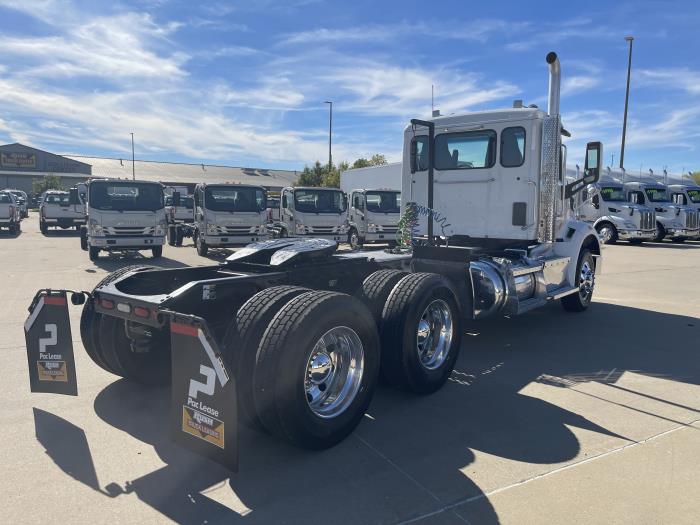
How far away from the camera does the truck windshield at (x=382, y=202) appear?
19.0 metres

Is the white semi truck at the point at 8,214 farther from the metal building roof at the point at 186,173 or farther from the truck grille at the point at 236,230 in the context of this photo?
the metal building roof at the point at 186,173

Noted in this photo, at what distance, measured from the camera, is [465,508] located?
2.96 meters

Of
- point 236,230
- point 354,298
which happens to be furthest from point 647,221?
point 354,298

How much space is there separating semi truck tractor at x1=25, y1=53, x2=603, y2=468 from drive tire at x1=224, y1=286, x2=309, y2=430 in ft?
0.04

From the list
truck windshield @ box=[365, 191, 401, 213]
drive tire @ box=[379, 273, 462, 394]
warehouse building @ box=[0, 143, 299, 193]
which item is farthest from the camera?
warehouse building @ box=[0, 143, 299, 193]

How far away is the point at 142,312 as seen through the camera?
143 inches

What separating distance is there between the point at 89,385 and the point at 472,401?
333cm

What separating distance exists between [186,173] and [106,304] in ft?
244

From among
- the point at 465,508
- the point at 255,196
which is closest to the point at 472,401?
the point at 465,508

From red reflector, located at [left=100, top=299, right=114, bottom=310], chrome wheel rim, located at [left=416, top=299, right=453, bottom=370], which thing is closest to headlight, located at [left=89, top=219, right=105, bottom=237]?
red reflector, located at [left=100, top=299, right=114, bottom=310]

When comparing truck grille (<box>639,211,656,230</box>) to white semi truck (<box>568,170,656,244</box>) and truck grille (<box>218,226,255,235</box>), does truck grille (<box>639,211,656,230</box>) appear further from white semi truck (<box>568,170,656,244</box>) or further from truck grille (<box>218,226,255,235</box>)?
truck grille (<box>218,226,255,235</box>)

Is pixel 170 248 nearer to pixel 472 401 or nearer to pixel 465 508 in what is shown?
pixel 472 401

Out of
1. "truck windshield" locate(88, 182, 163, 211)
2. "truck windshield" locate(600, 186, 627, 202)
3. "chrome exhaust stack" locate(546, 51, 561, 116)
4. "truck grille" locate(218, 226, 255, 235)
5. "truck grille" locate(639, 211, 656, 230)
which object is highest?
"chrome exhaust stack" locate(546, 51, 561, 116)

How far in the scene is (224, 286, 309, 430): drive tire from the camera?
3.32m
